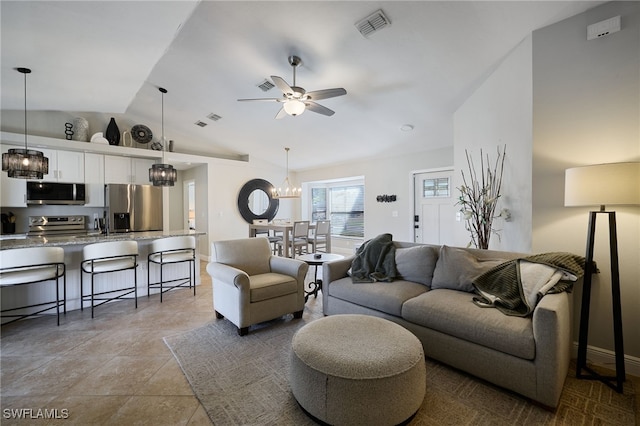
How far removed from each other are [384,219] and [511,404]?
441 centimetres

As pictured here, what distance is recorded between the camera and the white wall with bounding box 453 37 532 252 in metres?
2.53

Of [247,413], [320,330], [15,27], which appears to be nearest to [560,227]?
[320,330]

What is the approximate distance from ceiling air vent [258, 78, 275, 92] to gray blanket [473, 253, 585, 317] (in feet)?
11.3

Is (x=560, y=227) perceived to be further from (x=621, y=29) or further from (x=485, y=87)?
(x=485, y=87)

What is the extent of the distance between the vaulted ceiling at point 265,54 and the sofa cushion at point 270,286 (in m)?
2.46

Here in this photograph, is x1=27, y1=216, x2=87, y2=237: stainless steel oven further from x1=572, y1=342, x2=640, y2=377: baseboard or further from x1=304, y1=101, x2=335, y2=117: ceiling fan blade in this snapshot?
x1=572, y1=342, x2=640, y2=377: baseboard

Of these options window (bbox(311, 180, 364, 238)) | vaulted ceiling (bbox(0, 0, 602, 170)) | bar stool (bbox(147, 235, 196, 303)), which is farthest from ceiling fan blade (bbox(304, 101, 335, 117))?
window (bbox(311, 180, 364, 238))

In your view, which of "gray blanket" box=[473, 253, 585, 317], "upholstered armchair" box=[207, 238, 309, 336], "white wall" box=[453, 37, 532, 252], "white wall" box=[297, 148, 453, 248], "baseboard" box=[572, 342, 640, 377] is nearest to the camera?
"gray blanket" box=[473, 253, 585, 317]

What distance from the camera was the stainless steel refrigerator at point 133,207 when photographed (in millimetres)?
5023

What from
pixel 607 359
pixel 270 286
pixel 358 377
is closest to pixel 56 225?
pixel 270 286

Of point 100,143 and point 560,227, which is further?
point 100,143

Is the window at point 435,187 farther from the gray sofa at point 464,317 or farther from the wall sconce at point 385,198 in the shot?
the gray sofa at point 464,317

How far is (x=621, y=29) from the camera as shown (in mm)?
2029

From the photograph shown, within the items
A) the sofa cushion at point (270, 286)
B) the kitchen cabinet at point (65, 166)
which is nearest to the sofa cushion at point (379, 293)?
the sofa cushion at point (270, 286)
